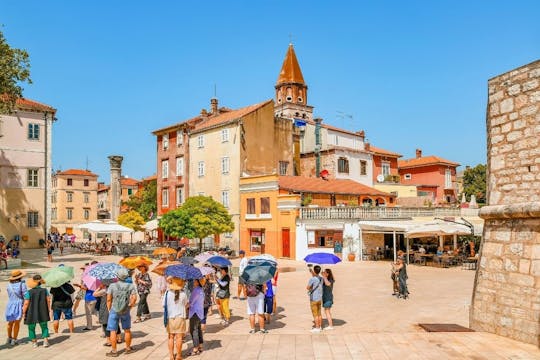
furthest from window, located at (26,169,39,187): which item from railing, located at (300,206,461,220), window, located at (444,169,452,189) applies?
window, located at (444,169,452,189)

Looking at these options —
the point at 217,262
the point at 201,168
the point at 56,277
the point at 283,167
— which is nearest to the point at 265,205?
the point at 283,167

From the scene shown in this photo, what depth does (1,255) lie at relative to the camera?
25.6 m

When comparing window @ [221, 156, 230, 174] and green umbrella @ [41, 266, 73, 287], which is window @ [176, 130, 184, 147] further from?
green umbrella @ [41, 266, 73, 287]

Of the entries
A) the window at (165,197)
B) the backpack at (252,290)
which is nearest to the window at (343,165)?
the window at (165,197)

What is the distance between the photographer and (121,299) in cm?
935

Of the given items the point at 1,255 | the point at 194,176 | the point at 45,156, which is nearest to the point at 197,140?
the point at 194,176

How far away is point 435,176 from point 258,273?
5033 centimetres

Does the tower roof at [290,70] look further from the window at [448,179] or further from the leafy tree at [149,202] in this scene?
the leafy tree at [149,202]

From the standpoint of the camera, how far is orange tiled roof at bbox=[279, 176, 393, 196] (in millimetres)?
36031

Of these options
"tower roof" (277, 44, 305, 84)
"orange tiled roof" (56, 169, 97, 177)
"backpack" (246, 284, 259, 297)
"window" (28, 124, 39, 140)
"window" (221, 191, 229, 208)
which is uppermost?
"tower roof" (277, 44, 305, 84)

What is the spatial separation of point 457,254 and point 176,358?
2167 centimetres

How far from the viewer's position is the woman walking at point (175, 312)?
8648mm

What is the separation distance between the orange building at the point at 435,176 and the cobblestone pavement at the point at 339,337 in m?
41.2

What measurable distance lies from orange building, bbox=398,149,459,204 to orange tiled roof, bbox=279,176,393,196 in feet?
53.9
